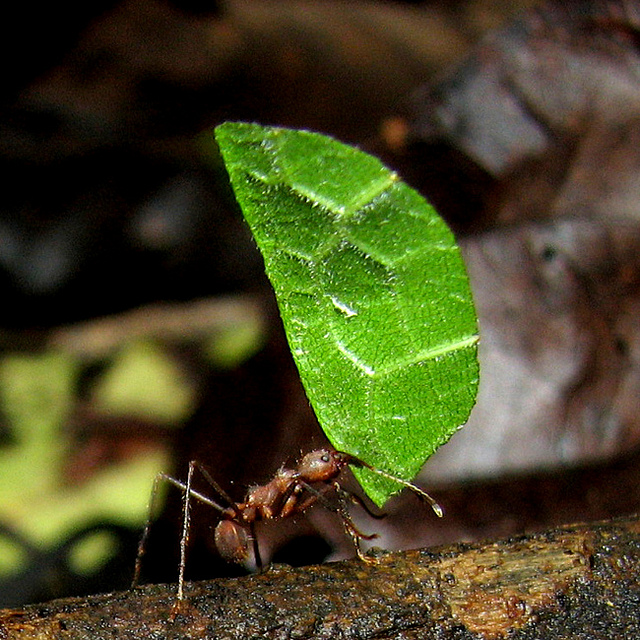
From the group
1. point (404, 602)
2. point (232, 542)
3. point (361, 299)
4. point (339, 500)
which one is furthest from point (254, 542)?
point (361, 299)

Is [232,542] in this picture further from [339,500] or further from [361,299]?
[361,299]

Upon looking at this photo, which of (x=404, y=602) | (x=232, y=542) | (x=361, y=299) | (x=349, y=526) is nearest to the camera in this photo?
(x=404, y=602)

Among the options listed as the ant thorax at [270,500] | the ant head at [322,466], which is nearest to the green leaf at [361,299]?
the ant head at [322,466]

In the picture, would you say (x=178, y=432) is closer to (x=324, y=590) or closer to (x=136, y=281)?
(x=136, y=281)

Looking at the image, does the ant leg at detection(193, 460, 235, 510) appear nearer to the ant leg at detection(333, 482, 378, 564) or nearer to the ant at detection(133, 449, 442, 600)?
the ant at detection(133, 449, 442, 600)

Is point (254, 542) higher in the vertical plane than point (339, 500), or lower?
lower

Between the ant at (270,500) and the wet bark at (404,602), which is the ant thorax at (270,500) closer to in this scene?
the ant at (270,500)

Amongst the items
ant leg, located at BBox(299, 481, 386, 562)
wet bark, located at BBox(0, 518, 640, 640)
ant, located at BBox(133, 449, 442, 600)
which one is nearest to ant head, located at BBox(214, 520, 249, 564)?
ant, located at BBox(133, 449, 442, 600)

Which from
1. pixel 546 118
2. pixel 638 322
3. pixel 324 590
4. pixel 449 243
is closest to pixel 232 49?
pixel 546 118
